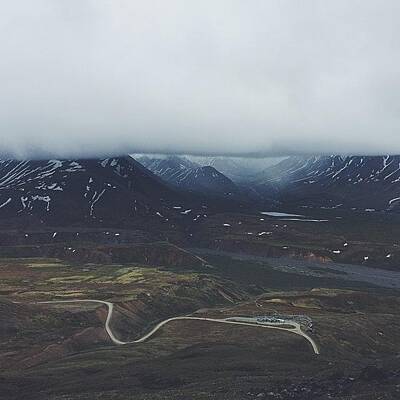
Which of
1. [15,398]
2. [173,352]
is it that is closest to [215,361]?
[173,352]

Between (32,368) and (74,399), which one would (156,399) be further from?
(32,368)

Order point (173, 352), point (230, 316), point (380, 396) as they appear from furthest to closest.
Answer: point (230, 316)
point (173, 352)
point (380, 396)

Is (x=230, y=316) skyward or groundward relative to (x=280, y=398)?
groundward

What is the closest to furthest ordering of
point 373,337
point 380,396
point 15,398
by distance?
point 380,396 → point 15,398 → point 373,337

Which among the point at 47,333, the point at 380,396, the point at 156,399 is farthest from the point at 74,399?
the point at 47,333

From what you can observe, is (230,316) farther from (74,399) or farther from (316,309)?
(74,399)

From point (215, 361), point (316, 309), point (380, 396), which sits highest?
point (380, 396)

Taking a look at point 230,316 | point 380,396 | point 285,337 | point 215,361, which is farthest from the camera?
point 230,316

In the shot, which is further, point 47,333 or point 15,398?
point 47,333

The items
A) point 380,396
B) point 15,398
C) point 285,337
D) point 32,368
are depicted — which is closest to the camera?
point 380,396
